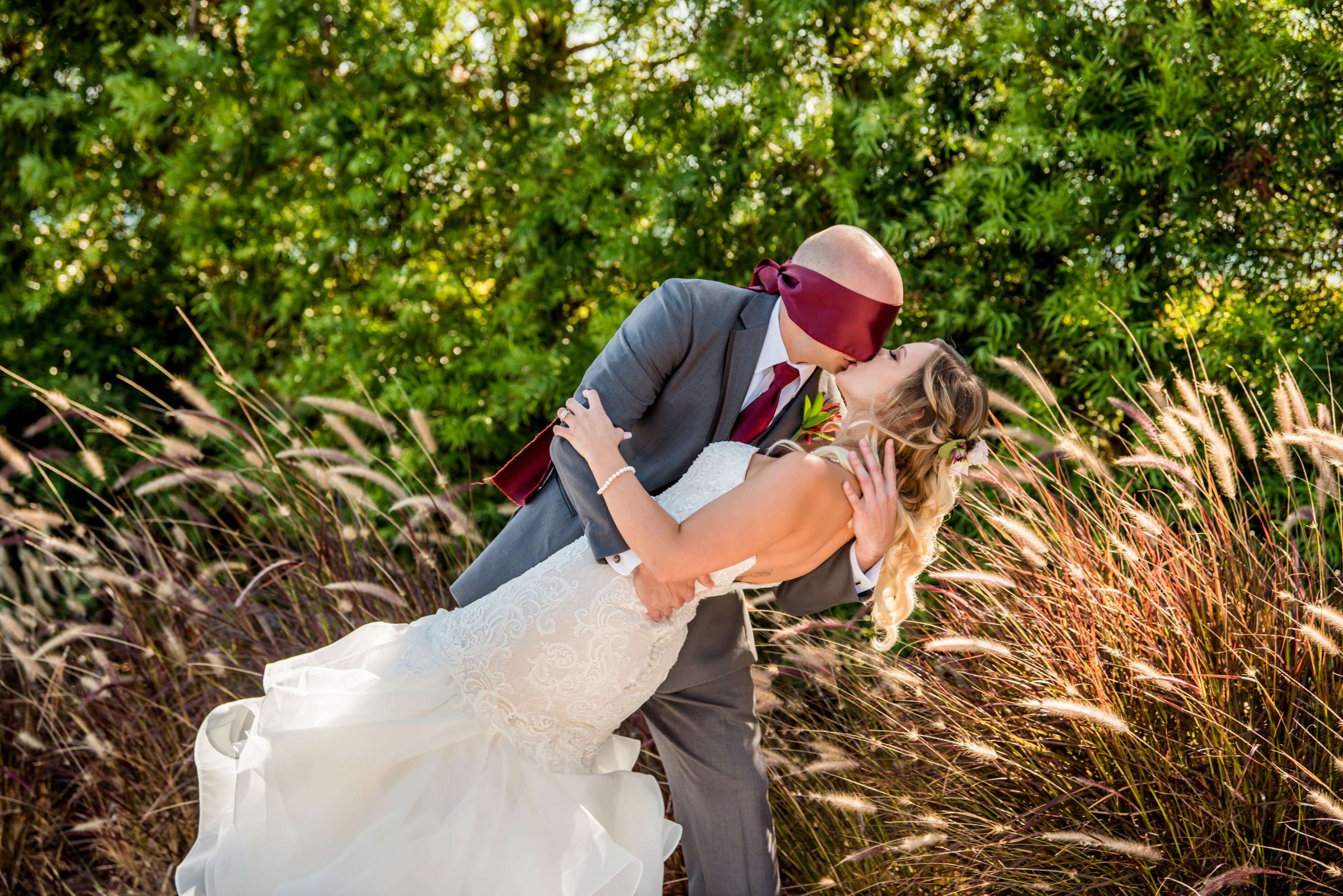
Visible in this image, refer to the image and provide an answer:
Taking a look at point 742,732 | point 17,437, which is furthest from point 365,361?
point 742,732

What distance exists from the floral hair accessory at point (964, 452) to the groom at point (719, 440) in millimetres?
239

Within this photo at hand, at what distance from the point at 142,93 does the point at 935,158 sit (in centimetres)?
413

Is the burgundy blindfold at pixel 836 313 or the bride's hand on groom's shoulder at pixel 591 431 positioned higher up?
the burgundy blindfold at pixel 836 313

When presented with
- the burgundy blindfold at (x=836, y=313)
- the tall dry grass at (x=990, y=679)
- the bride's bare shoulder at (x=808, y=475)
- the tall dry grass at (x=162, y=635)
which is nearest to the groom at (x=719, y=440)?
the burgundy blindfold at (x=836, y=313)

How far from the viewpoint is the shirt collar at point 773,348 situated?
2559mm

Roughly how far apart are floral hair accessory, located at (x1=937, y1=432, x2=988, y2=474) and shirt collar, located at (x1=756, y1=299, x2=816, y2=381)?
1.20 ft

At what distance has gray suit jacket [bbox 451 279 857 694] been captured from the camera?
2.49m

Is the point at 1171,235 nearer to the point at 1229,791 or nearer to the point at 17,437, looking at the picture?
the point at 1229,791

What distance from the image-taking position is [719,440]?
262 cm

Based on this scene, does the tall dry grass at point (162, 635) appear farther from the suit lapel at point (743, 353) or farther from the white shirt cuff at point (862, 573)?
the white shirt cuff at point (862, 573)

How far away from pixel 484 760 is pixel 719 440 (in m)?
0.92

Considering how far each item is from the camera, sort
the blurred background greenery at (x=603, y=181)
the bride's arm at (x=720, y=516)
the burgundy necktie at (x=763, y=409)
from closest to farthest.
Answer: the bride's arm at (x=720, y=516) < the burgundy necktie at (x=763, y=409) < the blurred background greenery at (x=603, y=181)

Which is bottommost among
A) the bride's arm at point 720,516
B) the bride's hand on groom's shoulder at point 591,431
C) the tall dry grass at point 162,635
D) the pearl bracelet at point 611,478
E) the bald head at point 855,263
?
the tall dry grass at point 162,635

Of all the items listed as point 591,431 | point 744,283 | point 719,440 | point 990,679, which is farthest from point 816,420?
point 744,283
